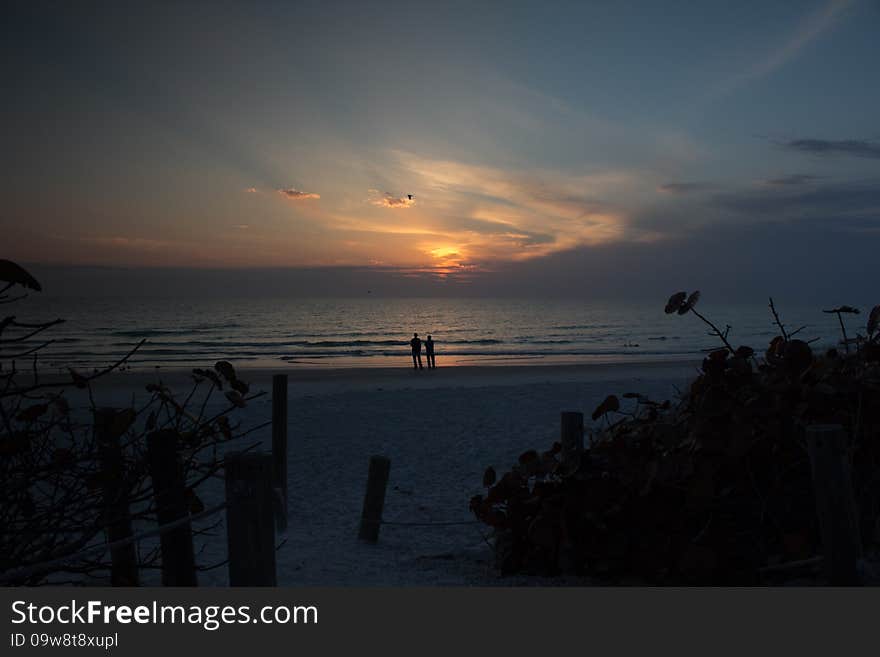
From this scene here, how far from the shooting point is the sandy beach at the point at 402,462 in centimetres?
555

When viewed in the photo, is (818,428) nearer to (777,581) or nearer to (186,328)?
(777,581)

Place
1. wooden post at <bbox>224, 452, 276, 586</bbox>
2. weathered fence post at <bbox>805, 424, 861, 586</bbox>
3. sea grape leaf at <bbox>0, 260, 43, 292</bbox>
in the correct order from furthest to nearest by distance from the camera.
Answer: weathered fence post at <bbox>805, 424, 861, 586</bbox>, wooden post at <bbox>224, 452, 276, 586</bbox>, sea grape leaf at <bbox>0, 260, 43, 292</bbox>

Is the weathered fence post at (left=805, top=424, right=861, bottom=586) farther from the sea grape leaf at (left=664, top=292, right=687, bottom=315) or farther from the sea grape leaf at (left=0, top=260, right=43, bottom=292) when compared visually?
the sea grape leaf at (left=0, top=260, right=43, bottom=292)

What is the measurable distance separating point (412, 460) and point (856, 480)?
7185 mm

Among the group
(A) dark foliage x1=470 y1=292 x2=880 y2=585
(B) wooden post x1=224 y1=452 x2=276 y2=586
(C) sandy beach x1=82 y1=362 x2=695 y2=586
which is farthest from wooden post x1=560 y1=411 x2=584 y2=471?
(B) wooden post x1=224 y1=452 x2=276 y2=586

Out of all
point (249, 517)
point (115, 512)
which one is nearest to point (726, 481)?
point (249, 517)

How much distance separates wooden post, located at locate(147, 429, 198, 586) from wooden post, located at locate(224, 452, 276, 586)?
1.02m

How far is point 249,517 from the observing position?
2428 millimetres

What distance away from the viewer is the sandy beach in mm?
5547

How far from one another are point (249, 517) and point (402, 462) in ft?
26.0

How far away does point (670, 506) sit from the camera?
4066 millimetres

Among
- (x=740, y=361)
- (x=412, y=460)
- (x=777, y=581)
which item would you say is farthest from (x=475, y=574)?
(x=412, y=460)

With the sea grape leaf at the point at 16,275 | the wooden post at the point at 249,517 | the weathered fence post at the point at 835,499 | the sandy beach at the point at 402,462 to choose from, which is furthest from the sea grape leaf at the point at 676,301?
the sea grape leaf at the point at 16,275

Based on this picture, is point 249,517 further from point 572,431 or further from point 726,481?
point 572,431
